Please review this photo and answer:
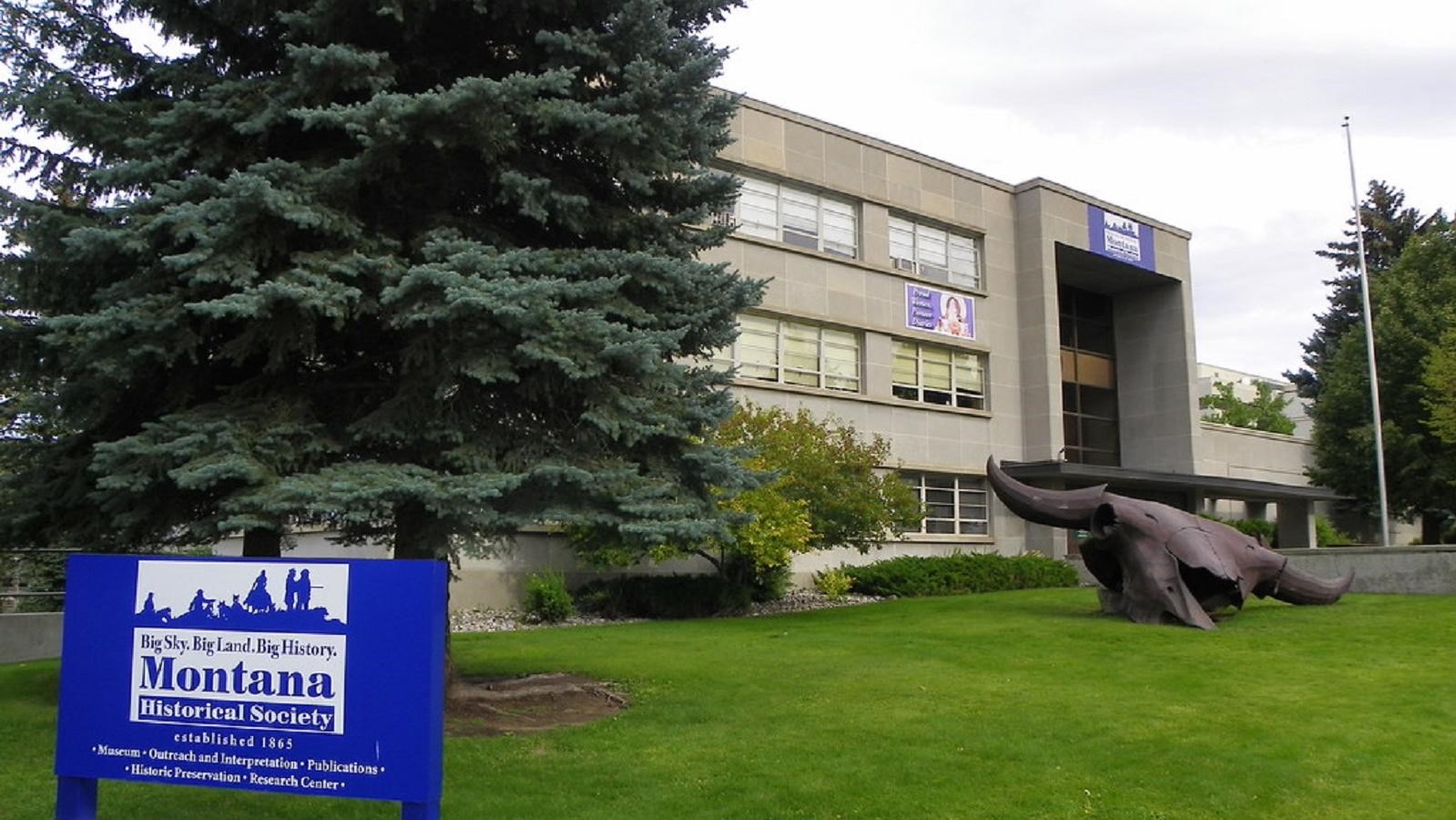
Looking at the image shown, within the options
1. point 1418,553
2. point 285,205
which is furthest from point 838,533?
point 285,205

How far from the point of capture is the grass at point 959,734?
26.6 ft

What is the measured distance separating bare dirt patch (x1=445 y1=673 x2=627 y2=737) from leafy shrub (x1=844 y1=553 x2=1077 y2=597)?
15.4m

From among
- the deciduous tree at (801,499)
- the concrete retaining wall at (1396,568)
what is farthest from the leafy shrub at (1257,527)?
the deciduous tree at (801,499)

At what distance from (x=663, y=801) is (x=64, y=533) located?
21.9ft

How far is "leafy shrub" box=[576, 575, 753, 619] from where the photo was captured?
76.1 ft

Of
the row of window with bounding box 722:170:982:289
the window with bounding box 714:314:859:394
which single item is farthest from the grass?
the row of window with bounding box 722:170:982:289

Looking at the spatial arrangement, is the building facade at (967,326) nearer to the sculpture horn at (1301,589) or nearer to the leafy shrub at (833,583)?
the leafy shrub at (833,583)

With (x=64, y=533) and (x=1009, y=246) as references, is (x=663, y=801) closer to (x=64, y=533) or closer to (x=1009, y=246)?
(x=64, y=533)

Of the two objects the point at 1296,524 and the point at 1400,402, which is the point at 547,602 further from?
the point at 1400,402

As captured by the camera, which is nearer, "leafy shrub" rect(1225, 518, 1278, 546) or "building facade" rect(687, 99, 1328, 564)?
"building facade" rect(687, 99, 1328, 564)

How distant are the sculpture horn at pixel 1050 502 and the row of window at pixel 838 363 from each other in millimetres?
8761

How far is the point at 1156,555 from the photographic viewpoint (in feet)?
57.6

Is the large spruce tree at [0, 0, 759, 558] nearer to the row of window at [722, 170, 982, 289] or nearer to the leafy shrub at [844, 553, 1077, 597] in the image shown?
the row of window at [722, 170, 982, 289]

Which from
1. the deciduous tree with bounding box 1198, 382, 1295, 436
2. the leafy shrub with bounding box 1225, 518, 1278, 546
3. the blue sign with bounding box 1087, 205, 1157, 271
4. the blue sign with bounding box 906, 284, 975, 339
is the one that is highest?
the blue sign with bounding box 1087, 205, 1157, 271
